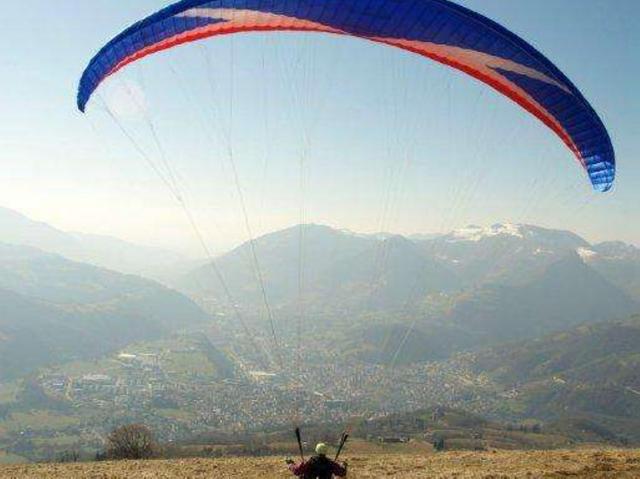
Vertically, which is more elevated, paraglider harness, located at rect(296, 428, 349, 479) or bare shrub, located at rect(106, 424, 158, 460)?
paraglider harness, located at rect(296, 428, 349, 479)

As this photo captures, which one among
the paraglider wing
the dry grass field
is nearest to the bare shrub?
the dry grass field

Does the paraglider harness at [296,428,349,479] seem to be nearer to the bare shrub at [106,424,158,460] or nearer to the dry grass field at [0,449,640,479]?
the dry grass field at [0,449,640,479]

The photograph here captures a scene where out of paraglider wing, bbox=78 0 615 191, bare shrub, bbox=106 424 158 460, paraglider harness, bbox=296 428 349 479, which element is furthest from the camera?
bare shrub, bbox=106 424 158 460

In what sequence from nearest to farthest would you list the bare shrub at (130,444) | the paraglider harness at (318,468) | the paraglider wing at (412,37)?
1. the paraglider harness at (318,468)
2. the paraglider wing at (412,37)
3. the bare shrub at (130,444)

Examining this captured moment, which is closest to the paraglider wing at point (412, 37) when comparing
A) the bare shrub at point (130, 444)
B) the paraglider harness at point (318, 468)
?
the paraglider harness at point (318, 468)

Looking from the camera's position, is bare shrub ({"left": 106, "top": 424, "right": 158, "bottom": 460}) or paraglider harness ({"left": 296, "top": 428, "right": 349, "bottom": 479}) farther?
bare shrub ({"left": 106, "top": 424, "right": 158, "bottom": 460})

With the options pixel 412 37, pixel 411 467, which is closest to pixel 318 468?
pixel 412 37

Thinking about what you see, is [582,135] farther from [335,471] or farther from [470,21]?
[335,471]

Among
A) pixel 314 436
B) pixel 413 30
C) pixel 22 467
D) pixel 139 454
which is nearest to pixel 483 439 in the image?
pixel 314 436

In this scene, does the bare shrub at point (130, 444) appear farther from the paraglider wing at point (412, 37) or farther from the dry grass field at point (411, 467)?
the paraglider wing at point (412, 37)
